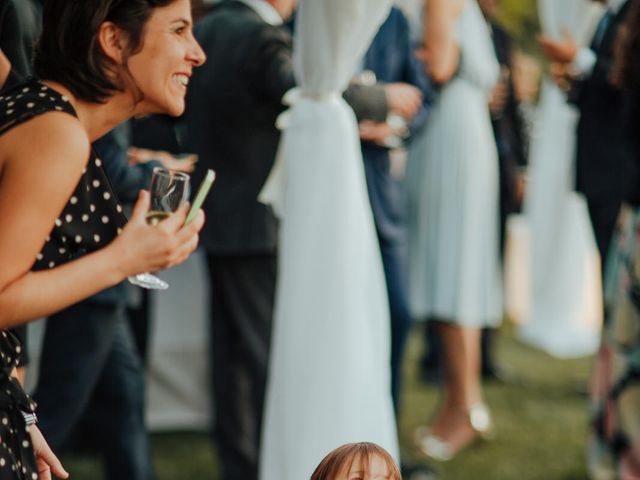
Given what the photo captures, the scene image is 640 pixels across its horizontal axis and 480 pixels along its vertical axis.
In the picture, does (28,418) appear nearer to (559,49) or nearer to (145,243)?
(145,243)

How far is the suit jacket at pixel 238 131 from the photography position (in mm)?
3734

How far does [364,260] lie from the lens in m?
3.23

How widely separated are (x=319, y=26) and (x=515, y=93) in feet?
8.53

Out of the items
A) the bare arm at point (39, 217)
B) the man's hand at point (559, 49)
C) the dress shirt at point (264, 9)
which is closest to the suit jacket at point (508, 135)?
the man's hand at point (559, 49)

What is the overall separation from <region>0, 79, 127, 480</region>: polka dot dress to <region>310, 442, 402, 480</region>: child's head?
1.71 ft

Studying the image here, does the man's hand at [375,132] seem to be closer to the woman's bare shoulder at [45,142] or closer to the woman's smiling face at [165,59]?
the woman's smiling face at [165,59]

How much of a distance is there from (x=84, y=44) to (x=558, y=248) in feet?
15.6

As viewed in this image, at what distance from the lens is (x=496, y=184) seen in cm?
516

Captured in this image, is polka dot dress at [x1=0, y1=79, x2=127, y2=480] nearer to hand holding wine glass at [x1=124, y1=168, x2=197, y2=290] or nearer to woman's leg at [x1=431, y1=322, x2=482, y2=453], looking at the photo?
hand holding wine glass at [x1=124, y1=168, x2=197, y2=290]

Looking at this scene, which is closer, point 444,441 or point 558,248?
point 444,441

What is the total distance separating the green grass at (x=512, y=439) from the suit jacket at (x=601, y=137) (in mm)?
1133

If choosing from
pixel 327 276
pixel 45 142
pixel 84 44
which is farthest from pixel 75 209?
pixel 327 276

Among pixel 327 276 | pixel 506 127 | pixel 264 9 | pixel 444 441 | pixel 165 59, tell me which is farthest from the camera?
pixel 506 127

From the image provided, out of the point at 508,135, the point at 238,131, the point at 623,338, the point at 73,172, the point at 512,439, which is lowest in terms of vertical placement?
the point at 512,439
